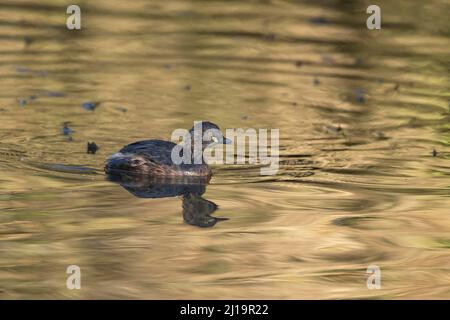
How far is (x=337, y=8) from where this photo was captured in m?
17.9

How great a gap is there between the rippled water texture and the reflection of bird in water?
3 centimetres

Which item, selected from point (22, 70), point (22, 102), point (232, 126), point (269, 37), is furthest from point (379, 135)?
point (269, 37)

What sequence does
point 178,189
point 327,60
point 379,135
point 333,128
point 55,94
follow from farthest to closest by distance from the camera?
point 327,60
point 55,94
point 333,128
point 379,135
point 178,189

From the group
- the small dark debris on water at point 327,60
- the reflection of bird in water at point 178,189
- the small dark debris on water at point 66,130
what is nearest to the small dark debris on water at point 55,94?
the small dark debris on water at point 66,130

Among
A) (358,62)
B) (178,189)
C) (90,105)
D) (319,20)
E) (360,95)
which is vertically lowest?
(178,189)

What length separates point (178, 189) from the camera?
1015 centimetres

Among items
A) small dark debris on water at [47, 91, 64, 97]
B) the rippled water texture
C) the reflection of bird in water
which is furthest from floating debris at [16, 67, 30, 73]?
the reflection of bird in water

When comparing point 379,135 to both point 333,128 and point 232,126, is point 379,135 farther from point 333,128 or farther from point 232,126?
point 232,126

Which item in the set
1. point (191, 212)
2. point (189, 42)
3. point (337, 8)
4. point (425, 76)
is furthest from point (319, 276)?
point (337, 8)

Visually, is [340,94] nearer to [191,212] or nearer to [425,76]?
[425,76]

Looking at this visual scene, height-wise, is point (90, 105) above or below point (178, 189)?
above

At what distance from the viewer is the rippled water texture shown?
7855mm

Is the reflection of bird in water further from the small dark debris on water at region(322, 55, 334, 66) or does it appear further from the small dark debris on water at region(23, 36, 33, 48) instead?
the small dark debris on water at region(23, 36, 33, 48)

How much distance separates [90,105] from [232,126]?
170cm
